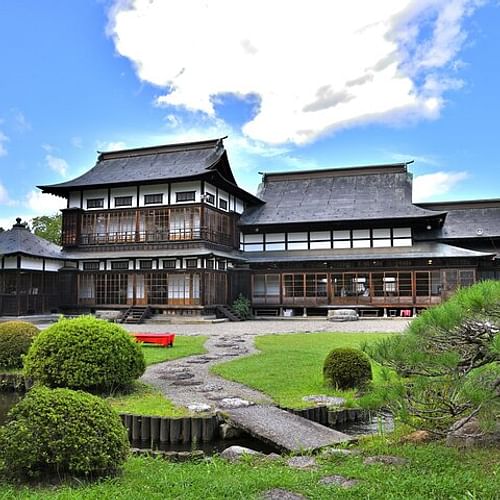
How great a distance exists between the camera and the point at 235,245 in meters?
34.4

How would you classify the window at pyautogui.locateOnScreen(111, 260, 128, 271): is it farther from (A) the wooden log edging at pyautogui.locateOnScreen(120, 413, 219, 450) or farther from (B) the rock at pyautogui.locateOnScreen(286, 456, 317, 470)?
(B) the rock at pyautogui.locateOnScreen(286, 456, 317, 470)

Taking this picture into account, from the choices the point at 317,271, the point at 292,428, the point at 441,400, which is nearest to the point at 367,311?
the point at 317,271

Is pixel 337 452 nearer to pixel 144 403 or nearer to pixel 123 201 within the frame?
pixel 144 403

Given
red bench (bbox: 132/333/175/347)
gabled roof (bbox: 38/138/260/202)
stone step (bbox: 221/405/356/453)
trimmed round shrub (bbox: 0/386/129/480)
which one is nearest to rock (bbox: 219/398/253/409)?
stone step (bbox: 221/405/356/453)

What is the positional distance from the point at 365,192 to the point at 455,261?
861cm

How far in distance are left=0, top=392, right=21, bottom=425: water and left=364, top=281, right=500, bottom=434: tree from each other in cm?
766

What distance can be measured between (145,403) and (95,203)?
25556 millimetres

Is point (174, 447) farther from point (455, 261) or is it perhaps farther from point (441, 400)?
point (455, 261)

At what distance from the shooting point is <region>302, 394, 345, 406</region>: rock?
9341 mm

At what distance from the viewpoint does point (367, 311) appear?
31125 mm

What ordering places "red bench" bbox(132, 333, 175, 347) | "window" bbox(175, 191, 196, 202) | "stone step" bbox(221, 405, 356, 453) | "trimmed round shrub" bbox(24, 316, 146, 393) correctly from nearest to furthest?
"stone step" bbox(221, 405, 356, 453) → "trimmed round shrub" bbox(24, 316, 146, 393) → "red bench" bbox(132, 333, 175, 347) → "window" bbox(175, 191, 196, 202)

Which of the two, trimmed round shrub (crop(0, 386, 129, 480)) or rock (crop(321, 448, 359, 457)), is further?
rock (crop(321, 448, 359, 457))

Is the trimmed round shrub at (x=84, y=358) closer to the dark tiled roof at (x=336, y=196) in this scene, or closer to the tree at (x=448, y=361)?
the tree at (x=448, y=361)

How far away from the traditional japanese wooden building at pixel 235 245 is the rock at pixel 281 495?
78.5 feet
